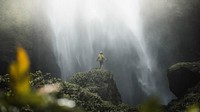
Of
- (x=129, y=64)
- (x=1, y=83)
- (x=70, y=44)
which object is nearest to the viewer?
(x=1, y=83)

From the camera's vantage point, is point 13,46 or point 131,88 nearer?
point 13,46

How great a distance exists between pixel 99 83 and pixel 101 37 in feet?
41.7

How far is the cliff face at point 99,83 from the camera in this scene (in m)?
20.0

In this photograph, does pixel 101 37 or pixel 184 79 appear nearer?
pixel 184 79

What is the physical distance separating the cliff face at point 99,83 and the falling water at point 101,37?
6.24 meters

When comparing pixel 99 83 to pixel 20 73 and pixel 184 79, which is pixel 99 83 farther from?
pixel 20 73

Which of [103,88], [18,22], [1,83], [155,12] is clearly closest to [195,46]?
[155,12]

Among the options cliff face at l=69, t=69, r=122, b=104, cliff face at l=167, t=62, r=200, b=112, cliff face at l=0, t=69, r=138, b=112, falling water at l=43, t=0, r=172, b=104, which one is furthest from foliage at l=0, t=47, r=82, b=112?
falling water at l=43, t=0, r=172, b=104

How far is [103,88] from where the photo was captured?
66.1ft

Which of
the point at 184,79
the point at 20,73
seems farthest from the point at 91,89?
the point at 20,73

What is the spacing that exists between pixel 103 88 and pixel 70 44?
9969mm

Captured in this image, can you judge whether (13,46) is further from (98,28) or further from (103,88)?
(98,28)

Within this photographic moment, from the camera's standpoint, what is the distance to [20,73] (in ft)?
1.66

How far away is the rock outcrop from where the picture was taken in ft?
74.2
